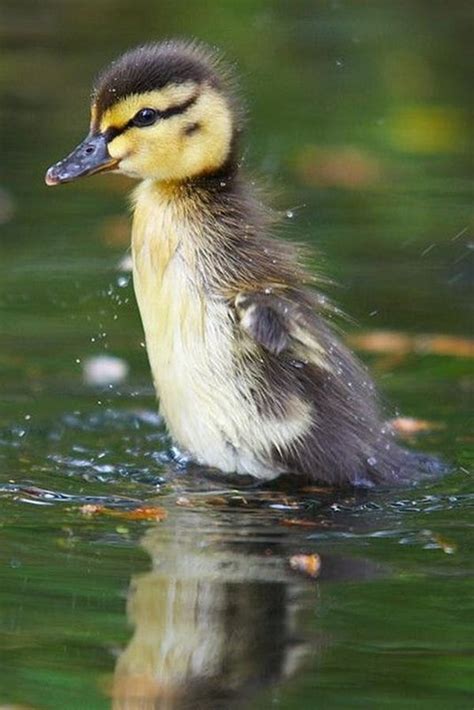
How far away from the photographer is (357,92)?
11.3m

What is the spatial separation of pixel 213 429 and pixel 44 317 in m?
1.67

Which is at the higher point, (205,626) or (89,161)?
(89,161)

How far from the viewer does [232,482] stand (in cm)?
584

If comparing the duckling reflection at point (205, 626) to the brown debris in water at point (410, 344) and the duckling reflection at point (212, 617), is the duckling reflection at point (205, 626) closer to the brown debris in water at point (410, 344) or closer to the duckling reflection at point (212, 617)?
the duckling reflection at point (212, 617)

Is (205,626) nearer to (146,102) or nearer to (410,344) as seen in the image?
(146,102)

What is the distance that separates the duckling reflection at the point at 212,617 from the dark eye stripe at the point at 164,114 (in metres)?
1.14

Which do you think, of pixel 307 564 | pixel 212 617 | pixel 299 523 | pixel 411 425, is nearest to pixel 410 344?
pixel 411 425

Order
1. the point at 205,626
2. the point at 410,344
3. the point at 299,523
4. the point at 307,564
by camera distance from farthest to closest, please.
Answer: the point at 410,344 → the point at 299,523 → the point at 307,564 → the point at 205,626

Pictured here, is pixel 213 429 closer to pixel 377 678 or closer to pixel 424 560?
pixel 424 560

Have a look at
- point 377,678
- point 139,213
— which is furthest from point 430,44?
point 377,678

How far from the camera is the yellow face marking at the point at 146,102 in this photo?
5898 mm

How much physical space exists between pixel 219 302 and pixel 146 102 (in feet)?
1.97

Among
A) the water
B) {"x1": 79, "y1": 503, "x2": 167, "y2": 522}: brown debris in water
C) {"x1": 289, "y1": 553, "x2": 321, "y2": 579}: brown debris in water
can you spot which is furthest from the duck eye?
{"x1": 289, "y1": 553, "x2": 321, "y2": 579}: brown debris in water

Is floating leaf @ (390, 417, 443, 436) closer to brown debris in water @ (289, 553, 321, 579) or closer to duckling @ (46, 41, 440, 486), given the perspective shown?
duckling @ (46, 41, 440, 486)
